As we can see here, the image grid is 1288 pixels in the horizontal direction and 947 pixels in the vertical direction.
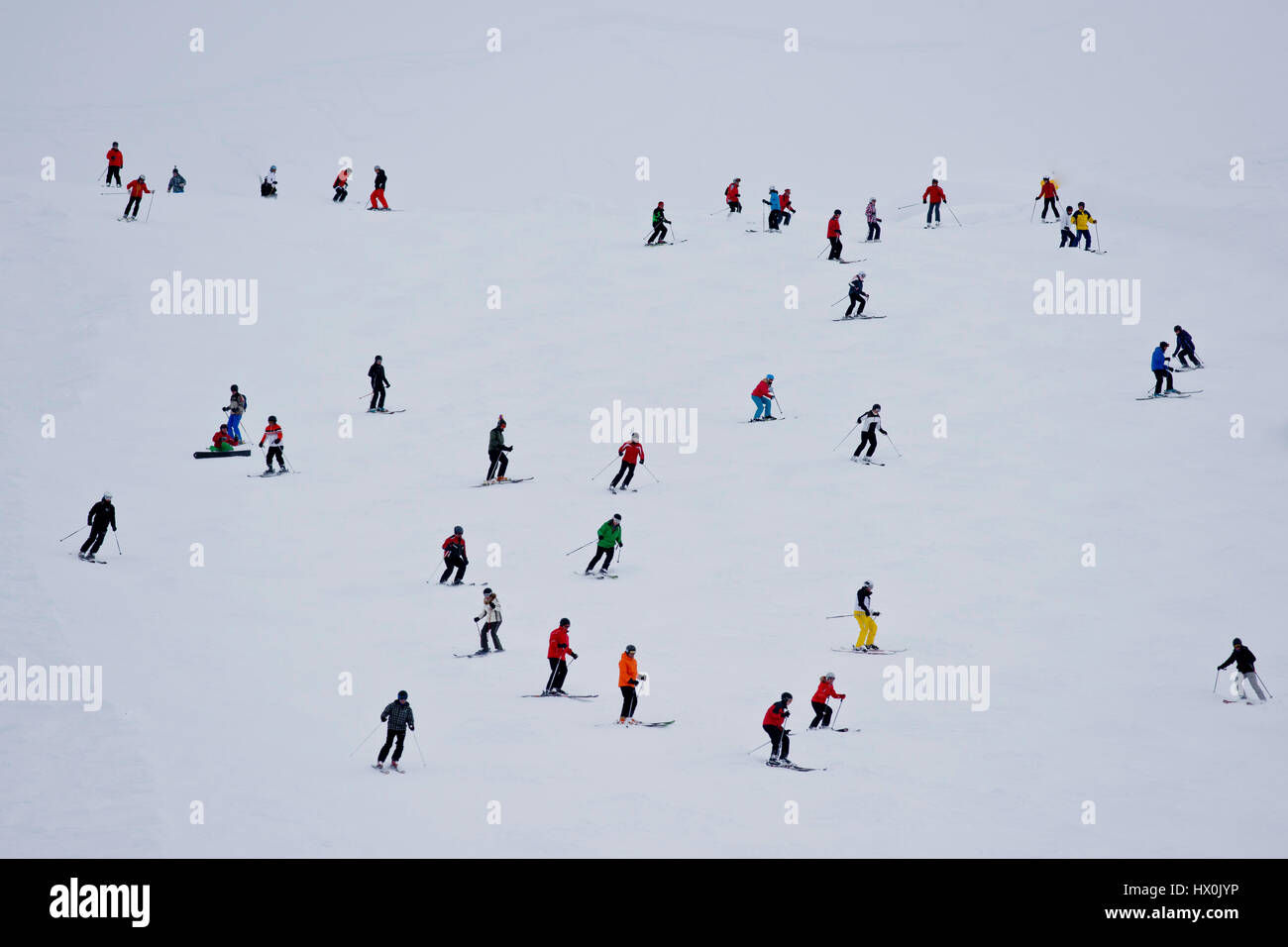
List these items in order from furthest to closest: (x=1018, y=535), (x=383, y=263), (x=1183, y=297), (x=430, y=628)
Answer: (x=383, y=263), (x=1183, y=297), (x=1018, y=535), (x=430, y=628)

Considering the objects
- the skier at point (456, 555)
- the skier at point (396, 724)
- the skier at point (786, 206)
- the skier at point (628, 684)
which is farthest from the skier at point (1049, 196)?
the skier at point (396, 724)

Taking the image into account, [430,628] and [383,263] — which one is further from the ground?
[383,263]

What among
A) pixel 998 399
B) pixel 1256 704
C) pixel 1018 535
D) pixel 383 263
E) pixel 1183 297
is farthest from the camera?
pixel 383 263

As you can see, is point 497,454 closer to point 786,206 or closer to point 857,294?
point 857,294

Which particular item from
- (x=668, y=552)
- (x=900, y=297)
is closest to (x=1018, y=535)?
(x=668, y=552)

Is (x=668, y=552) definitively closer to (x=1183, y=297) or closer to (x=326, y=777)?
(x=326, y=777)

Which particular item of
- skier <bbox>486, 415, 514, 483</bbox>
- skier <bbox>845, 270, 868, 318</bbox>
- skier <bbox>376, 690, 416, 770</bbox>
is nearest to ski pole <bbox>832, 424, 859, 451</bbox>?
skier <bbox>845, 270, 868, 318</bbox>

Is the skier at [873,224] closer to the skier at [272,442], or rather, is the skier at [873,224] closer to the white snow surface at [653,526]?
the white snow surface at [653,526]

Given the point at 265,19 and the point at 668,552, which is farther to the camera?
the point at 265,19

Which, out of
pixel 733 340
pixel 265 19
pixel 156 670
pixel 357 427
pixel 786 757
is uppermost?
pixel 265 19
